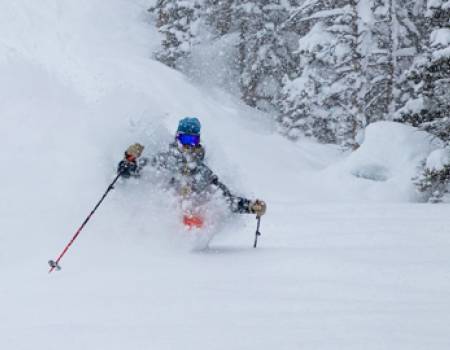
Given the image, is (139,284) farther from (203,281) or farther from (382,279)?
(382,279)

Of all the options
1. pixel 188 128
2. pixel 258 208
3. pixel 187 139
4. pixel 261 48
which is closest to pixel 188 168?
pixel 187 139

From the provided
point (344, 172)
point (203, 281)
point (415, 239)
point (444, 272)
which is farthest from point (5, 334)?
point (344, 172)

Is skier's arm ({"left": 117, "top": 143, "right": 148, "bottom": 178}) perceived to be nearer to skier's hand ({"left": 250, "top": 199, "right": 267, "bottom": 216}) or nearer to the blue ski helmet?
the blue ski helmet

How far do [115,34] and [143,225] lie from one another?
93.6ft

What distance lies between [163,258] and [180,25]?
979 inches

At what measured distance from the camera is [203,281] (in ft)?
17.6

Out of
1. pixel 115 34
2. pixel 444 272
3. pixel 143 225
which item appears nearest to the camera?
pixel 444 272

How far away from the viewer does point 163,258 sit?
6863 millimetres

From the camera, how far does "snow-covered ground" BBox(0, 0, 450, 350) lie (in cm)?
366

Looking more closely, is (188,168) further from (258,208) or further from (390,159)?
(390,159)

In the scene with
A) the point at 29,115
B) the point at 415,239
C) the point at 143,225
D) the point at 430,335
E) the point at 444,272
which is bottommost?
the point at 430,335

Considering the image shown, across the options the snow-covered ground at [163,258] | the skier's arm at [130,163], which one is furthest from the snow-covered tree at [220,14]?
the skier's arm at [130,163]

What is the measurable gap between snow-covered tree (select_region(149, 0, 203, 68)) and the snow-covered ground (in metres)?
15.2

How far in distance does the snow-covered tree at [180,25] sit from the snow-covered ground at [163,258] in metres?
15.2
